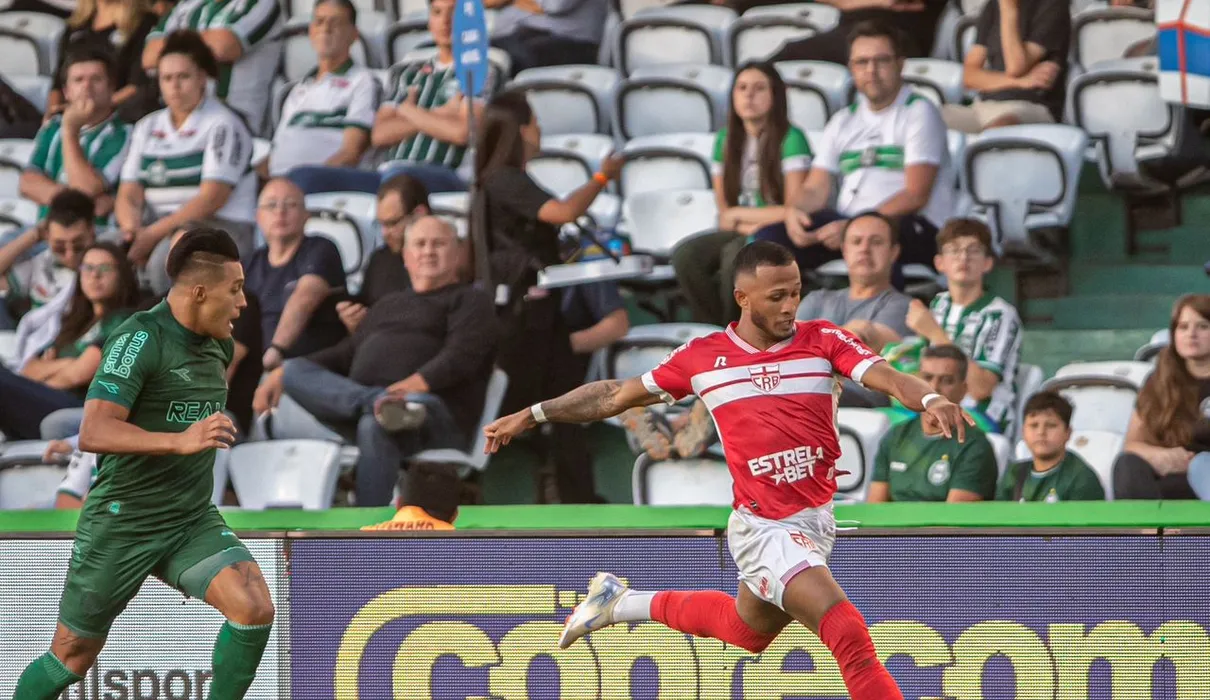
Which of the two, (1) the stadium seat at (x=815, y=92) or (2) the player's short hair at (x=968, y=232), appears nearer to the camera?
(2) the player's short hair at (x=968, y=232)

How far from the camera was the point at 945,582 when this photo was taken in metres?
6.14

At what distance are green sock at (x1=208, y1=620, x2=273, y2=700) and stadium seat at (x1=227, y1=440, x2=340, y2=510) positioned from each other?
305cm

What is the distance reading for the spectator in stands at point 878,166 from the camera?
29.1ft

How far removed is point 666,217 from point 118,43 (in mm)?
4482

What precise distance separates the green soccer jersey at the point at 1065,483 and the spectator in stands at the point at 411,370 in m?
2.75

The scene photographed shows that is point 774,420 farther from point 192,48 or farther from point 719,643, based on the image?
point 192,48

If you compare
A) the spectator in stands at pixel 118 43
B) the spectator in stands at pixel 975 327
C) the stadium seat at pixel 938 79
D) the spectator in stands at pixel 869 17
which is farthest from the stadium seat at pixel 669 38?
the spectator in stands at pixel 975 327

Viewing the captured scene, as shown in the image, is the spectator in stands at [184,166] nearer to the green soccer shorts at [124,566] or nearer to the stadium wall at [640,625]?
the stadium wall at [640,625]

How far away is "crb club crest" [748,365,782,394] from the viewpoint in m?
5.54

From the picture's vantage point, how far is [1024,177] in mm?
9203

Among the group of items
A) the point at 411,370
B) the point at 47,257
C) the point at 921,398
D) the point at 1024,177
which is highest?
the point at 1024,177

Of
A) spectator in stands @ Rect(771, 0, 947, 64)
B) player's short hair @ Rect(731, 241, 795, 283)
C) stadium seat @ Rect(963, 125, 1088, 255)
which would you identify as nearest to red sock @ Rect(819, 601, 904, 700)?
player's short hair @ Rect(731, 241, 795, 283)

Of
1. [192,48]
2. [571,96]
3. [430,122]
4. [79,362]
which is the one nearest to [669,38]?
[571,96]

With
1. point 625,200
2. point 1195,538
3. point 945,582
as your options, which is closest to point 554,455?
point 625,200
